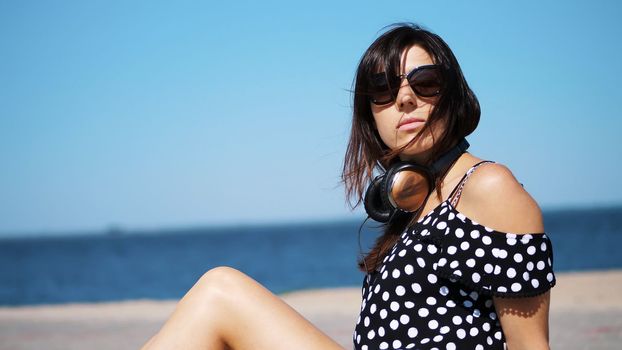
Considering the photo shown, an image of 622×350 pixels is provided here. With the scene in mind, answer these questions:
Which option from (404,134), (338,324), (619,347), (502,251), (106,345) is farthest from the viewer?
(338,324)

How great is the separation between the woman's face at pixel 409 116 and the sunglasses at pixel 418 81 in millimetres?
16

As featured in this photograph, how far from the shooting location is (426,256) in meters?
2.18

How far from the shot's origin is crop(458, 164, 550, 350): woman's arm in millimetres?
2017

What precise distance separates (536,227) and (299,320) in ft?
2.54

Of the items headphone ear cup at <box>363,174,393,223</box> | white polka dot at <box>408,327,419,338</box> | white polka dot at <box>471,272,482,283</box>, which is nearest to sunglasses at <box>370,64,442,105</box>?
headphone ear cup at <box>363,174,393,223</box>

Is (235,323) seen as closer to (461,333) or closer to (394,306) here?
(394,306)

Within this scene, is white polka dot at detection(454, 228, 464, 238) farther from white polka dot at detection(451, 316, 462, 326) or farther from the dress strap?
white polka dot at detection(451, 316, 462, 326)

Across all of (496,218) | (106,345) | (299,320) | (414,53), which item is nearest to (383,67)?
(414,53)

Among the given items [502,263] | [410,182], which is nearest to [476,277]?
[502,263]

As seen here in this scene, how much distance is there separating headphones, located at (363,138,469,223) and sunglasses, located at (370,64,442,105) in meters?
0.21

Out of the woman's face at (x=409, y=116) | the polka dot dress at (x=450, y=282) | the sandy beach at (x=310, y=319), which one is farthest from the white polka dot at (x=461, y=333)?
the sandy beach at (x=310, y=319)

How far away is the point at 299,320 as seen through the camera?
2.25 meters

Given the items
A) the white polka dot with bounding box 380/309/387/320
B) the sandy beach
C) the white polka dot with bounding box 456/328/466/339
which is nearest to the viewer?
the white polka dot with bounding box 456/328/466/339

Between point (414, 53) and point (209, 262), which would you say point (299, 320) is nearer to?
point (414, 53)
